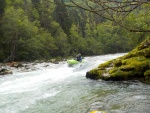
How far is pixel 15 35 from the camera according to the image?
3500cm

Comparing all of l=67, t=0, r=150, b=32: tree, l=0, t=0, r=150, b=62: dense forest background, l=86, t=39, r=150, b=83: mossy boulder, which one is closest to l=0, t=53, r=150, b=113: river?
l=86, t=39, r=150, b=83: mossy boulder

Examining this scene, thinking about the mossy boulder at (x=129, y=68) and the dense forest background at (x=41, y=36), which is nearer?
the mossy boulder at (x=129, y=68)

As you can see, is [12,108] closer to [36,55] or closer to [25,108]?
[25,108]

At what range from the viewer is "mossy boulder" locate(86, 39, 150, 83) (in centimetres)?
1062

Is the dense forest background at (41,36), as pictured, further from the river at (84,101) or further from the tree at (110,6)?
the tree at (110,6)

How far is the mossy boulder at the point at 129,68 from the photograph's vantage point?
1062cm

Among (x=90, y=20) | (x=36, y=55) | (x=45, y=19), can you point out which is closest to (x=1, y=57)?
(x=36, y=55)

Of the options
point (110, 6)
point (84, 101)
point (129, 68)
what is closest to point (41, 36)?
point (129, 68)

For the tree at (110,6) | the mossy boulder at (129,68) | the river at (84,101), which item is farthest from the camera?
the mossy boulder at (129,68)

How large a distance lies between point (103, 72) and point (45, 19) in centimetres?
4185

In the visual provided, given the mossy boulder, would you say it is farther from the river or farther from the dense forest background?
the dense forest background

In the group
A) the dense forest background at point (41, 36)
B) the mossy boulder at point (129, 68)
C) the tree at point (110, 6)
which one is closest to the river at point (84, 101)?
the mossy boulder at point (129, 68)

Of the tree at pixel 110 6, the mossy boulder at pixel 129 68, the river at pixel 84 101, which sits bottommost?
the river at pixel 84 101

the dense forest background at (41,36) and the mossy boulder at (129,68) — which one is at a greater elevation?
the dense forest background at (41,36)
